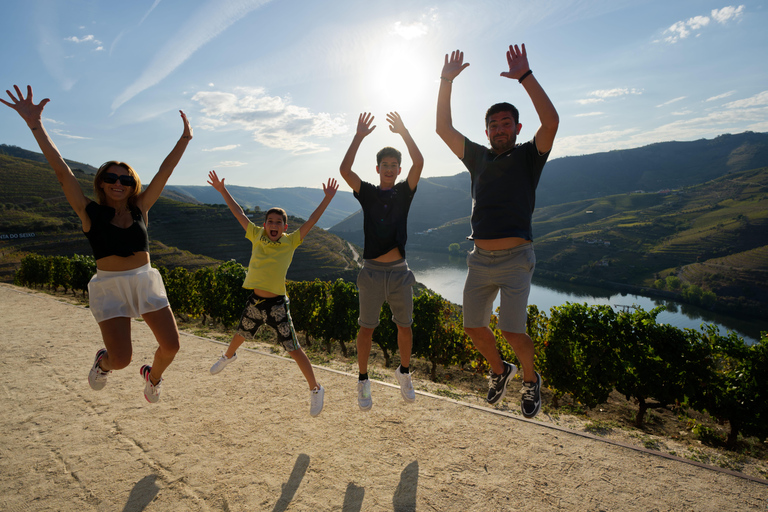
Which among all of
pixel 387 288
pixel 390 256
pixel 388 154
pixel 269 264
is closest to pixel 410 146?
pixel 388 154

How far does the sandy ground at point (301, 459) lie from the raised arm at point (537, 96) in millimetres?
2928

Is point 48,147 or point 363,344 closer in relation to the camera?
point 48,147

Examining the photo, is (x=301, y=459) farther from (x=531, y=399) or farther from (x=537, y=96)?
(x=537, y=96)

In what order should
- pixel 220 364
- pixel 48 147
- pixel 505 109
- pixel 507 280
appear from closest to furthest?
pixel 48 147 < pixel 507 280 < pixel 505 109 < pixel 220 364

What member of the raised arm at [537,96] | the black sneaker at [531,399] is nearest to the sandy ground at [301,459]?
the black sneaker at [531,399]

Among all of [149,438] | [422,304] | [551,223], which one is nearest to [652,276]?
[551,223]

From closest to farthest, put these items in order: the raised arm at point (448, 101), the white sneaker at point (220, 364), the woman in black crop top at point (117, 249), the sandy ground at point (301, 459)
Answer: the sandy ground at point (301, 459) → the woman in black crop top at point (117, 249) → the raised arm at point (448, 101) → the white sneaker at point (220, 364)

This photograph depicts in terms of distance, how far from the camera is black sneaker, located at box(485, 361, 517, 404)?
360 centimetres

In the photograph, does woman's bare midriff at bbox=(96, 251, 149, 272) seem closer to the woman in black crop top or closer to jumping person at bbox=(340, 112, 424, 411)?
the woman in black crop top

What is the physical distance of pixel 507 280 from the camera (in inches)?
129

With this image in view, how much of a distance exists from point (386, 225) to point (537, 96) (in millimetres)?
1803

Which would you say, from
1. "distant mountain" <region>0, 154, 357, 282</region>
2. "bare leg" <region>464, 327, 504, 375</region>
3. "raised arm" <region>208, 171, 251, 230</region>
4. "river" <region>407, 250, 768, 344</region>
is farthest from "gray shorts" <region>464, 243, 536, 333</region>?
"river" <region>407, 250, 768, 344</region>

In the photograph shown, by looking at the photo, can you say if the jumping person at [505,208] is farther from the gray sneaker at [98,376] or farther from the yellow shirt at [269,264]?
the gray sneaker at [98,376]

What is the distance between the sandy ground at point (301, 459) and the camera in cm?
287
